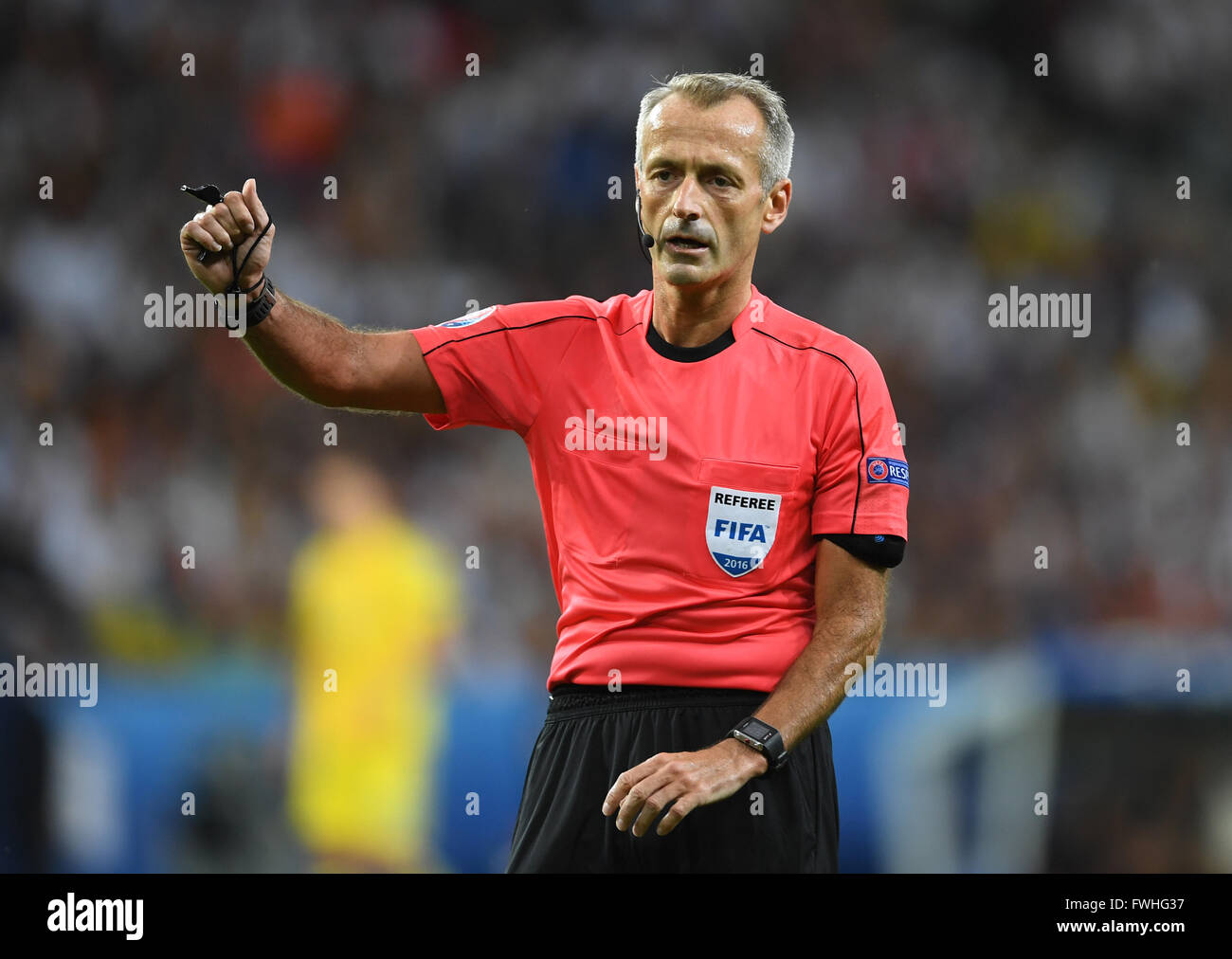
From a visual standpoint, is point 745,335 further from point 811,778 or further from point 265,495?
point 265,495

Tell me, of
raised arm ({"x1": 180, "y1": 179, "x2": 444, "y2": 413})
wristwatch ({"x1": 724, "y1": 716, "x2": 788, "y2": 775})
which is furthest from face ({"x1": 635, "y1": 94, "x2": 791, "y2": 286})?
wristwatch ({"x1": 724, "y1": 716, "x2": 788, "y2": 775})

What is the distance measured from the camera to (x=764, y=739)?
2.57m

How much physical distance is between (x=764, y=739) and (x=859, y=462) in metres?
0.60

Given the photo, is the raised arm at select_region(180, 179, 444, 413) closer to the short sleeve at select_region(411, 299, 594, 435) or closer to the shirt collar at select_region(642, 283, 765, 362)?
the short sleeve at select_region(411, 299, 594, 435)

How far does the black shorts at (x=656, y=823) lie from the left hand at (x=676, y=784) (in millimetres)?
100

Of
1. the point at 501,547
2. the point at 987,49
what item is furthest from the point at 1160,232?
the point at 501,547

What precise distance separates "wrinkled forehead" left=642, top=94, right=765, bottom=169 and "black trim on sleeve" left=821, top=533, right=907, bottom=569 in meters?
0.80

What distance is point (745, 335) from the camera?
293 cm

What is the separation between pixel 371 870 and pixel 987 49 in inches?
230

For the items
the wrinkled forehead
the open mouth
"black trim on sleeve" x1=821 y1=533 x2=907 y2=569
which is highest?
the wrinkled forehead

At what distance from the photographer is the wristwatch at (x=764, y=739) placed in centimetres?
257

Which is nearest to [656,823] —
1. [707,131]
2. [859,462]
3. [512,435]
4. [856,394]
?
[859,462]

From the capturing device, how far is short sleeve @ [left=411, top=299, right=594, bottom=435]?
2.91 meters

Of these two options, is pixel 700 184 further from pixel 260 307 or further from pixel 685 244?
pixel 260 307
